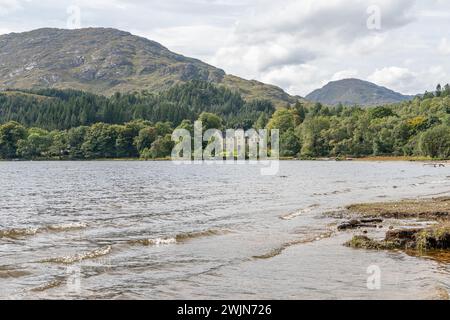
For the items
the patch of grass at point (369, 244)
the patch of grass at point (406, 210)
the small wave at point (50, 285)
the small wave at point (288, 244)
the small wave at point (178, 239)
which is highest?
the patch of grass at point (406, 210)

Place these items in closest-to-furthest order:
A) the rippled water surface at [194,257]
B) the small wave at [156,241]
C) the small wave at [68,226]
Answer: the rippled water surface at [194,257], the small wave at [156,241], the small wave at [68,226]

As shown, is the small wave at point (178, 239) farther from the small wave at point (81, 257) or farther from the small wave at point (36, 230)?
the small wave at point (36, 230)

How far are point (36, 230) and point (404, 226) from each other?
23952 millimetres

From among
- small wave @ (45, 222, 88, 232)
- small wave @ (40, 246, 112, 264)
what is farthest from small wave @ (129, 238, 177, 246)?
small wave @ (45, 222, 88, 232)

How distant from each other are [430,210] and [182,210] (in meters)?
20.9

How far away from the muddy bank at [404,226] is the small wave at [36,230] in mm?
18187

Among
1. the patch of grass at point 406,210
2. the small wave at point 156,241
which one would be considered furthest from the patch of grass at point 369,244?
the patch of grass at point 406,210

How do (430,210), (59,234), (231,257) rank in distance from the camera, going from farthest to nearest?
(430,210)
(59,234)
(231,257)

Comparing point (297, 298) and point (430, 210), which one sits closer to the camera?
point (297, 298)

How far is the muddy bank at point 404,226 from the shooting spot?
24.5m
